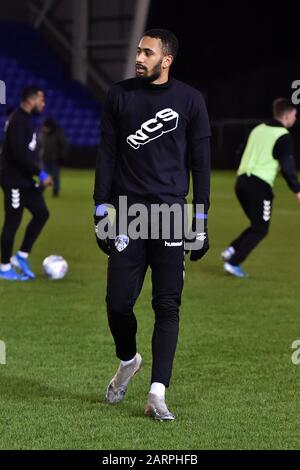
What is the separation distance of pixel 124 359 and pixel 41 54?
41013 millimetres

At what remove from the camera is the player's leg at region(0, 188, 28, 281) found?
11578 millimetres

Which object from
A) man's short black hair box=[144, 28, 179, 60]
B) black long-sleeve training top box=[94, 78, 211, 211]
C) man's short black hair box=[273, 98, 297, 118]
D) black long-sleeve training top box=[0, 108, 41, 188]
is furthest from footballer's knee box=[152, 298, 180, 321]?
man's short black hair box=[273, 98, 297, 118]

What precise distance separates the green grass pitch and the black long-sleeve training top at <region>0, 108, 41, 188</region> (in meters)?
1.21

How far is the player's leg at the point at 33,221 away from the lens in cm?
1181

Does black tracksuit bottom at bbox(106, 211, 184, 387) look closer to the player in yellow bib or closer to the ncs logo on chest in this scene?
the ncs logo on chest

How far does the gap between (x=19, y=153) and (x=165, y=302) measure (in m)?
5.69

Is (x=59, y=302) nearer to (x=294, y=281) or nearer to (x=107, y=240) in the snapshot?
(x=294, y=281)

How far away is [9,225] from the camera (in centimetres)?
1180

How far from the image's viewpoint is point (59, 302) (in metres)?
10.3

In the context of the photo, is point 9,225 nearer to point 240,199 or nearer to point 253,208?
point 240,199

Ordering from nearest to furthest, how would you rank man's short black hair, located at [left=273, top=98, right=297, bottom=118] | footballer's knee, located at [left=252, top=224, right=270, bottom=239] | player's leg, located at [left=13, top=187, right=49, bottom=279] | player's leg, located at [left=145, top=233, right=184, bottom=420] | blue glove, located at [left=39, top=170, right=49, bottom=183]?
1. player's leg, located at [left=145, top=233, right=184, bottom=420]
2. man's short black hair, located at [left=273, top=98, right=297, bottom=118]
3. blue glove, located at [left=39, top=170, right=49, bottom=183]
4. player's leg, located at [left=13, top=187, right=49, bottom=279]
5. footballer's knee, located at [left=252, top=224, right=270, bottom=239]

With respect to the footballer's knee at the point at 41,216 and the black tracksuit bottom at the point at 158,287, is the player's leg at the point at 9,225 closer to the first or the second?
the footballer's knee at the point at 41,216

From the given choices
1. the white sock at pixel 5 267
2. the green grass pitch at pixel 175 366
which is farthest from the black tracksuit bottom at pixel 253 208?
the white sock at pixel 5 267

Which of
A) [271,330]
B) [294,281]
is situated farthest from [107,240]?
[294,281]
